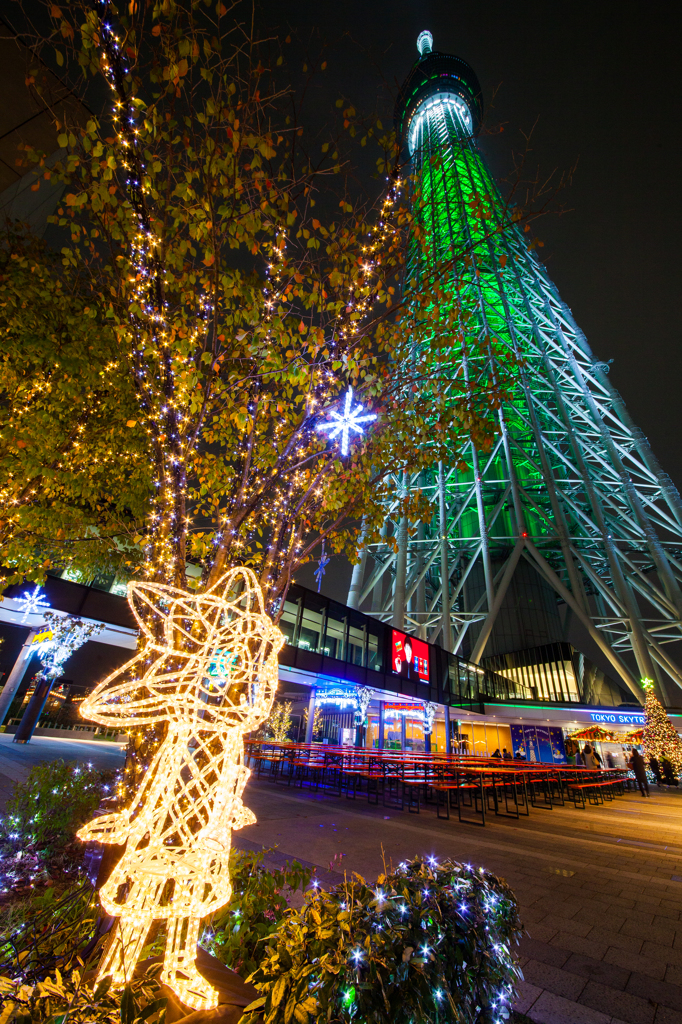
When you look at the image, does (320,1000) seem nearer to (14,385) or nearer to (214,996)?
(214,996)

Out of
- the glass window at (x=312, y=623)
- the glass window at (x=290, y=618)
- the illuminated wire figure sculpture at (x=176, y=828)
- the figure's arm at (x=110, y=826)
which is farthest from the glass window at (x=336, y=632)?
the figure's arm at (x=110, y=826)

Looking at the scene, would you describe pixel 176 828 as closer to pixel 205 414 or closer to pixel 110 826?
pixel 110 826

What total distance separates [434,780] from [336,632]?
9.60 m

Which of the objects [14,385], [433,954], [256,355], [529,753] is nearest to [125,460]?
[14,385]

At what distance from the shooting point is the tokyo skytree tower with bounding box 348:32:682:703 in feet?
110

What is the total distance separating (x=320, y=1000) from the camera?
186 centimetres

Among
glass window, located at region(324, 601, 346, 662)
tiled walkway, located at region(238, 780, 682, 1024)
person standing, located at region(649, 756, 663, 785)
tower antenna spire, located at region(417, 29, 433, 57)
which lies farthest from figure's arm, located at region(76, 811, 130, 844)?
tower antenna spire, located at region(417, 29, 433, 57)

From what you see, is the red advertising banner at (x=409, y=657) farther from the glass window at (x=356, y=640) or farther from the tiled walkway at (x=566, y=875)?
the tiled walkway at (x=566, y=875)

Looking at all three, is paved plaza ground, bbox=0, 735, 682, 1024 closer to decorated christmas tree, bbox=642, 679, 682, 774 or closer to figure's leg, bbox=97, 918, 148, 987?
figure's leg, bbox=97, 918, 148, 987

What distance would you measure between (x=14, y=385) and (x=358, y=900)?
30.3ft

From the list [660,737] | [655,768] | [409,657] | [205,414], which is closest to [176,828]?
[205,414]

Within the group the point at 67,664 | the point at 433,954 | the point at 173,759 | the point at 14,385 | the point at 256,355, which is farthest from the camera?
the point at 67,664

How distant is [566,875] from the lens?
6336mm

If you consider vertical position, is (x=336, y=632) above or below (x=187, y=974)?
above
